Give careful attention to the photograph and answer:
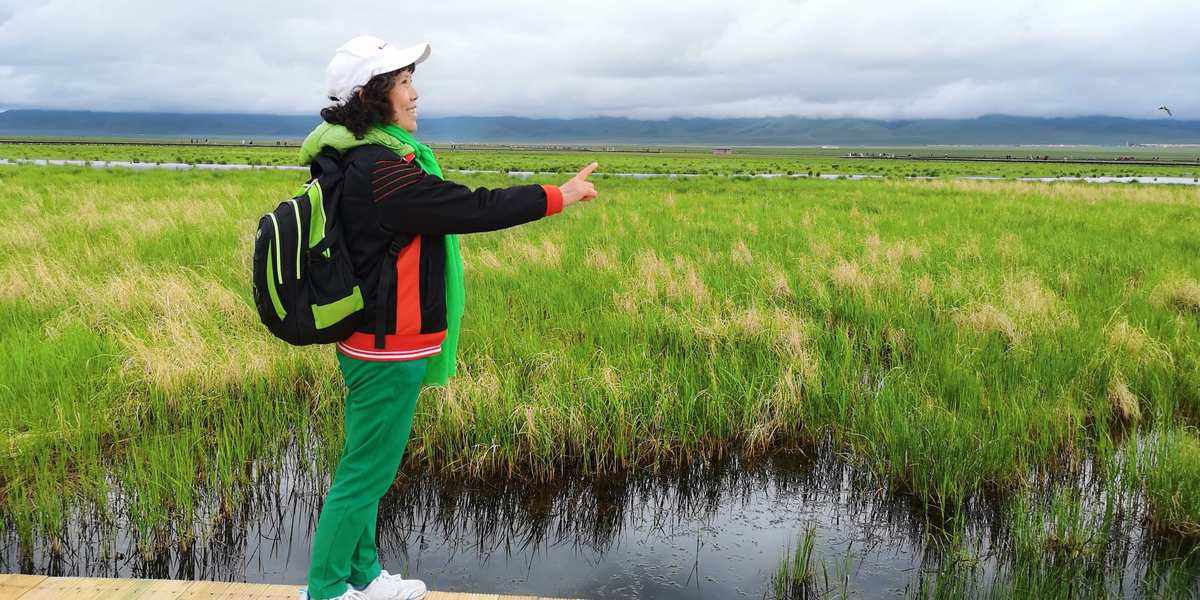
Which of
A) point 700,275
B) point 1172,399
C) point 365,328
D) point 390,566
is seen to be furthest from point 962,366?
point 365,328

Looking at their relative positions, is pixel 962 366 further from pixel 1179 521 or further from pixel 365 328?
pixel 365 328

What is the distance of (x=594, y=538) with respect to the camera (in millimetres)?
5016

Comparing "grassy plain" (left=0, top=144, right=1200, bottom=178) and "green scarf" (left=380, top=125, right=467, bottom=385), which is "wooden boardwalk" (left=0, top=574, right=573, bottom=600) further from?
"grassy plain" (left=0, top=144, right=1200, bottom=178)

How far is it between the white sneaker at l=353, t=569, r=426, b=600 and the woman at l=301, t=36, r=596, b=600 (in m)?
0.19

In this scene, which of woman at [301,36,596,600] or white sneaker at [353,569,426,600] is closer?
woman at [301,36,596,600]

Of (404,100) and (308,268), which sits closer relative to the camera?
(308,268)

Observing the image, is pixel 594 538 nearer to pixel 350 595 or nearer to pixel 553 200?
pixel 350 595

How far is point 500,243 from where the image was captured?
14.7 meters

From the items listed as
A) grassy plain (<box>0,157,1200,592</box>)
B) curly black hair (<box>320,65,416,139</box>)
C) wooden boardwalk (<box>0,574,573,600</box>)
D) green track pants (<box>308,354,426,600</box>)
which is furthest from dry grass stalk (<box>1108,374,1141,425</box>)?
curly black hair (<box>320,65,416,139</box>)

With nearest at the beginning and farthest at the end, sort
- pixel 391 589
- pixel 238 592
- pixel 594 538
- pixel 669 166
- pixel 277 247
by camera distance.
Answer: pixel 277 247
pixel 391 589
pixel 238 592
pixel 594 538
pixel 669 166

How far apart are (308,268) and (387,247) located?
0.28 metres

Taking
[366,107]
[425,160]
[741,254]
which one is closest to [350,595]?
[425,160]

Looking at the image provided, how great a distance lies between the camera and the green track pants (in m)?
2.92

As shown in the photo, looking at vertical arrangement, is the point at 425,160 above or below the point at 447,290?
above
